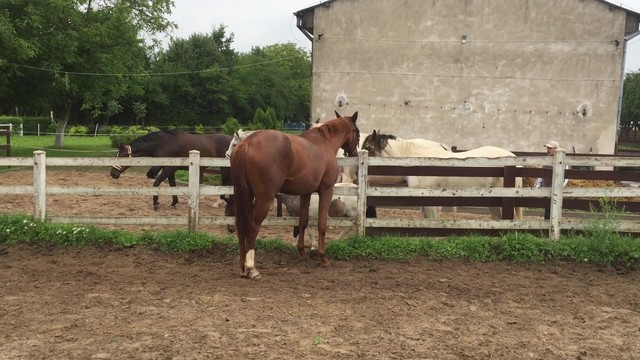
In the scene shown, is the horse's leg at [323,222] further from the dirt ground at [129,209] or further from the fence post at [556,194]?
the fence post at [556,194]

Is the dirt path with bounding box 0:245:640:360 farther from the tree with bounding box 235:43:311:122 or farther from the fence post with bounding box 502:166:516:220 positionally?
the tree with bounding box 235:43:311:122

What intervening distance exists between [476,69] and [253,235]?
56.2 ft

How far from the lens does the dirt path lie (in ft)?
12.0

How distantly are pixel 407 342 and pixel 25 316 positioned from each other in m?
3.02

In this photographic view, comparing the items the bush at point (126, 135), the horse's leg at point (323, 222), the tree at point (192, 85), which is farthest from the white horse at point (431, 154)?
the tree at point (192, 85)

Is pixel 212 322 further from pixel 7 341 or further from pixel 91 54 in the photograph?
pixel 91 54

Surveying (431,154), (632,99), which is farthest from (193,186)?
(632,99)

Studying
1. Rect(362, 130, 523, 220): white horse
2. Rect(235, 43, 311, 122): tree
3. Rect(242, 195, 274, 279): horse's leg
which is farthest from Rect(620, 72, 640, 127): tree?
Rect(242, 195, 274, 279): horse's leg

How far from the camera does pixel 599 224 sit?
668 centimetres

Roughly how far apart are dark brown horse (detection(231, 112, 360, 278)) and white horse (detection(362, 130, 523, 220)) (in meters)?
2.27

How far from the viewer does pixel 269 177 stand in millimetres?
5422

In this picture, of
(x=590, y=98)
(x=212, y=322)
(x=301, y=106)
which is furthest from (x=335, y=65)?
(x=301, y=106)

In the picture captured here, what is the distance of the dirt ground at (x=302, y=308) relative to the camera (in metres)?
3.67

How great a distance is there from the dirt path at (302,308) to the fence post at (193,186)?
63cm
